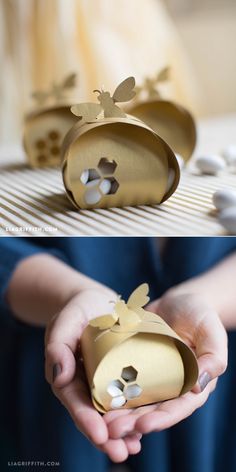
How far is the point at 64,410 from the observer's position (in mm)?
472

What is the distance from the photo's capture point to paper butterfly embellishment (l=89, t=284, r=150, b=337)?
43 centimetres

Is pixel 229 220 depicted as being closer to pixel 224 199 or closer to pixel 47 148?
pixel 224 199

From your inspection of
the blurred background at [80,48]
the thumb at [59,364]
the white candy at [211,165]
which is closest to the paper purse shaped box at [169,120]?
the white candy at [211,165]

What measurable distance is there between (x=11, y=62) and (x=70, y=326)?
781 millimetres

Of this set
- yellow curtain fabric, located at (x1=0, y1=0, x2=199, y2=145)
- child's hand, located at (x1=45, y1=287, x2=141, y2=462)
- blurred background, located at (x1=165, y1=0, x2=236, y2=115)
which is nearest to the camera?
child's hand, located at (x1=45, y1=287, x2=141, y2=462)

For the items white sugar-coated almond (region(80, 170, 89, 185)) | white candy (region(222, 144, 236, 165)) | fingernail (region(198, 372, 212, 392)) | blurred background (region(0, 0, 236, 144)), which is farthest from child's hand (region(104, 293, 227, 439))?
blurred background (region(0, 0, 236, 144))

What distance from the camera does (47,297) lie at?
20.4 inches

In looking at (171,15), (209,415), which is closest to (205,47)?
(171,15)

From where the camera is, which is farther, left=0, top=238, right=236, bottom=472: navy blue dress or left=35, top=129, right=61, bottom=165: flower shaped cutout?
left=35, top=129, right=61, bottom=165: flower shaped cutout

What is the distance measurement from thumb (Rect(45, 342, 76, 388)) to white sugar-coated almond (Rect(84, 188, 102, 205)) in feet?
0.35

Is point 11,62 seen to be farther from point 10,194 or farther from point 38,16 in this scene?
point 10,194

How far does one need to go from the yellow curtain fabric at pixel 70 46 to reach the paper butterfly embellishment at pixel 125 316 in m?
0.69

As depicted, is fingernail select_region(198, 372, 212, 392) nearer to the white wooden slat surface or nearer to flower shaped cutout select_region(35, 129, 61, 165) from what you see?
the white wooden slat surface

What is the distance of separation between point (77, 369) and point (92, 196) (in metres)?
0.13
